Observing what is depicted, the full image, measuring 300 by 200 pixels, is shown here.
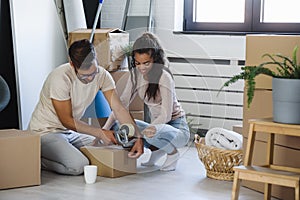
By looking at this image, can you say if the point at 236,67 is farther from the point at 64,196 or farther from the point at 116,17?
the point at 64,196

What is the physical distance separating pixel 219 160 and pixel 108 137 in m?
0.70

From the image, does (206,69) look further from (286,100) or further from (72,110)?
(286,100)

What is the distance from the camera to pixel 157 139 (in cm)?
387

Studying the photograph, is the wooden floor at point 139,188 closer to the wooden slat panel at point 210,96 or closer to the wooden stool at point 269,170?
the wooden stool at point 269,170

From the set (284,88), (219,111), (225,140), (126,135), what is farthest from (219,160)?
(219,111)

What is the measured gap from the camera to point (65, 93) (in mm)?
3754

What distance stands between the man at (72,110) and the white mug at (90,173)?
6.9 inches

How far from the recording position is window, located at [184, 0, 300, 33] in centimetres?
483

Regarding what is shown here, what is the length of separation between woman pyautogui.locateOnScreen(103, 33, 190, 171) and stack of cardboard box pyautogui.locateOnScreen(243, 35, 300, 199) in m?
0.53

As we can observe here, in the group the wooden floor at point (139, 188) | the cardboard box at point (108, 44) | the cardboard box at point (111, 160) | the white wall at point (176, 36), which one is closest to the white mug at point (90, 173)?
the wooden floor at point (139, 188)

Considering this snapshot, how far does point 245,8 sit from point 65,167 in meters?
2.13

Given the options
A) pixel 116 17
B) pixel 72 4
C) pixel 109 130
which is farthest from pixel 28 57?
pixel 109 130

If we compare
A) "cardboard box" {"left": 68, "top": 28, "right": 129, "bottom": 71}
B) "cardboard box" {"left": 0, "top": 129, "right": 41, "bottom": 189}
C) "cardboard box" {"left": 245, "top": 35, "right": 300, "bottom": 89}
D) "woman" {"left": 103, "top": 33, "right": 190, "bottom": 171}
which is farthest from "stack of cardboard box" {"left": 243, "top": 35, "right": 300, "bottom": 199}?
"cardboard box" {"left": 68, "top": 28, "right": 129, "bottom": 71}

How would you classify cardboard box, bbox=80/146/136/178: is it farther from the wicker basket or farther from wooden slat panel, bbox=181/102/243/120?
wooden slat panel, bbox=181/102/243/120
